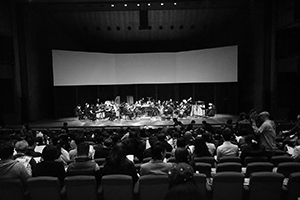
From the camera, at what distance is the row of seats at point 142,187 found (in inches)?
137

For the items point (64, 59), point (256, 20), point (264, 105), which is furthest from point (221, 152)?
point (64, 59)

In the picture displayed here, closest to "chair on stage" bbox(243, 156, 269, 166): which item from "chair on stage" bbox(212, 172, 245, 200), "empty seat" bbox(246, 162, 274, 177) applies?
"empty seat" bbox(246, 162, 274, 177)

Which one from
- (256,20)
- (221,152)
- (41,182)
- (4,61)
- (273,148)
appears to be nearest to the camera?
(41,182)

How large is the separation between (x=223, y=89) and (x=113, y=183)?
12.4 meters

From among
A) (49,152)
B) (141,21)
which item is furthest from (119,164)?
(141,21)

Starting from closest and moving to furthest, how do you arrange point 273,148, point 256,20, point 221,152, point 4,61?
point 221,152 < point 273,148 < point 4,61 < point 256,20

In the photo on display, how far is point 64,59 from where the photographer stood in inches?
567

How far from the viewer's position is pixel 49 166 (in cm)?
378

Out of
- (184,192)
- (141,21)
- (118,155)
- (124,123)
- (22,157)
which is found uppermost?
(141,21)

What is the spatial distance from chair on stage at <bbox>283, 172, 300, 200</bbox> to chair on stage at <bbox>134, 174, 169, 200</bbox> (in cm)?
147

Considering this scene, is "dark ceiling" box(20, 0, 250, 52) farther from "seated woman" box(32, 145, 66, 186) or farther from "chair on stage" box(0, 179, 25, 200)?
"chair on stage" box(0, 179, 25, 200)

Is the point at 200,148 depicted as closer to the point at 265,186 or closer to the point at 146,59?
the point at 265,186

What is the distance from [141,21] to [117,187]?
9771 millimetres

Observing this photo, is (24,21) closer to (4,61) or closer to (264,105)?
(4,61)
